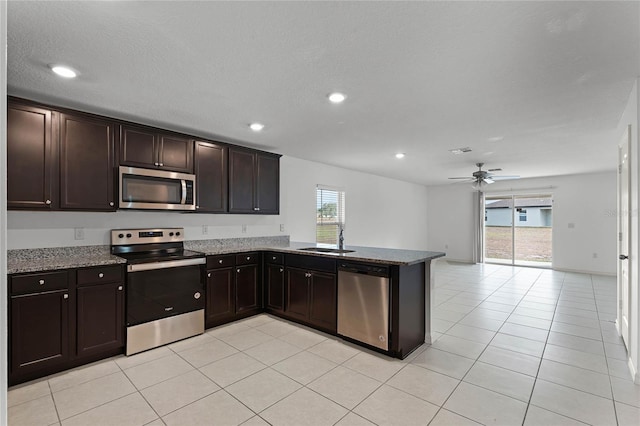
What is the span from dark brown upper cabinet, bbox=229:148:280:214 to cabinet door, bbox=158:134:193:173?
22.4 inches

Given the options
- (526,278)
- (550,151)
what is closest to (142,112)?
(550,151)

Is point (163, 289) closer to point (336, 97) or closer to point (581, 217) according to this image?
point (336, 97)

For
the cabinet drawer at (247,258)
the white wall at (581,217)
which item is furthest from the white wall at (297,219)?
the white wall at (581,217)

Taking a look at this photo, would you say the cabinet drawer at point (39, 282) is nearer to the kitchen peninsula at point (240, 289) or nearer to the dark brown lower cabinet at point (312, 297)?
the kitchen peninsula at point (240, 289)

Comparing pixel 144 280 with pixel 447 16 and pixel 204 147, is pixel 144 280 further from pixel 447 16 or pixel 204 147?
pixel 447 16

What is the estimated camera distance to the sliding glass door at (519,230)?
317 inches

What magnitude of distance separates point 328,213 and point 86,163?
3963 mm

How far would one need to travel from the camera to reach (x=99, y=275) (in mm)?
2840

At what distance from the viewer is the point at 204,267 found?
11.7 ft

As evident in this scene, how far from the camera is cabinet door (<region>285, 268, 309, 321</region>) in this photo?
374cm

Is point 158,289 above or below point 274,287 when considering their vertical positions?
above

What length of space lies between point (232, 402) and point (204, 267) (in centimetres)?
164

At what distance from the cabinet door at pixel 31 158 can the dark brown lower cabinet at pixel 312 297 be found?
97.9 inches

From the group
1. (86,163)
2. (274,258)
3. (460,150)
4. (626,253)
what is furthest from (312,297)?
(626,253)
